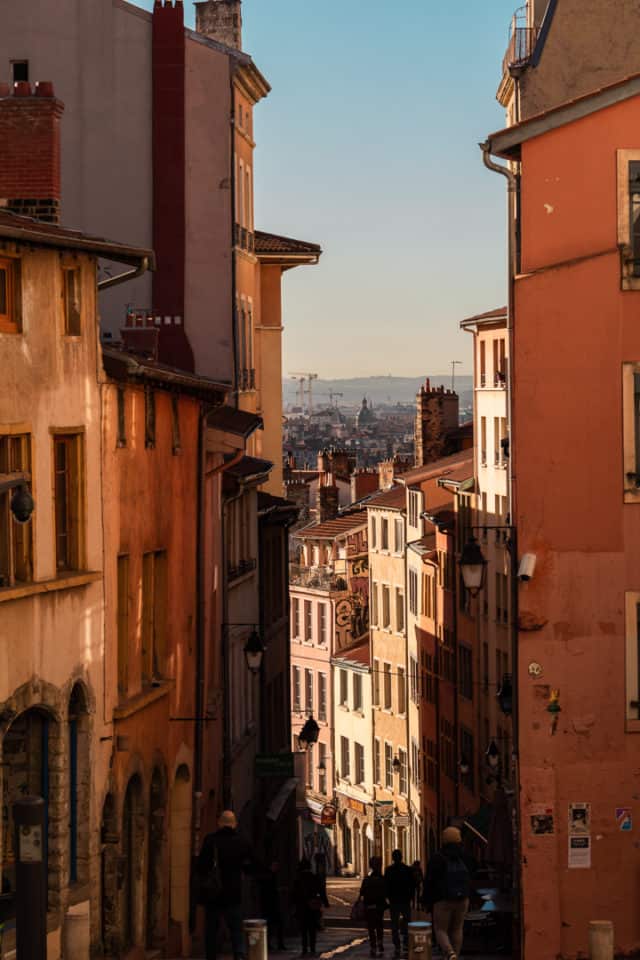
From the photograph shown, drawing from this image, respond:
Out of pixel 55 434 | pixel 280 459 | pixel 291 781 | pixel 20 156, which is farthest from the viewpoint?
pixel 280 459

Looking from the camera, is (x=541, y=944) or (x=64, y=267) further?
(x=541, y=944)

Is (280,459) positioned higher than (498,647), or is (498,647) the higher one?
(280,459)

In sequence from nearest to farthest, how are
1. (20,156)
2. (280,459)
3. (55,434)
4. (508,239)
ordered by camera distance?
(55,434) < (20,156) < (508,239) < (280,459)

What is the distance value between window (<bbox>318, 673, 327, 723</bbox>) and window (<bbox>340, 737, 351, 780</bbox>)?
3.96 m

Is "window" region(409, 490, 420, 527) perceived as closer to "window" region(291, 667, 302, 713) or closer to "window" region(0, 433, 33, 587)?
"window" region(291, 667, 302, 713)

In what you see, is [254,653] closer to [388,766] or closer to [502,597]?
[502,597]

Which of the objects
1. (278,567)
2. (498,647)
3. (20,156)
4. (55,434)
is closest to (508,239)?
(20,156)

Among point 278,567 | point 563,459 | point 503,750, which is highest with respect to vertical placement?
point 563,459

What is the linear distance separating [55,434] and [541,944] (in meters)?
9.07

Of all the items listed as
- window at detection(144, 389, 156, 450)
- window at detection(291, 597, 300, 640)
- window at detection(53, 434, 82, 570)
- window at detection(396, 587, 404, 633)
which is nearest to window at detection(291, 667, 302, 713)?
window at detection(291, 597, 300, 640)

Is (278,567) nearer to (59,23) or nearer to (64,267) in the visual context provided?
(59,23)

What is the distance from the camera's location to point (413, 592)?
8550cm

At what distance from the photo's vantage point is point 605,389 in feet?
96.6

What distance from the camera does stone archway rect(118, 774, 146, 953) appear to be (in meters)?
28.2
